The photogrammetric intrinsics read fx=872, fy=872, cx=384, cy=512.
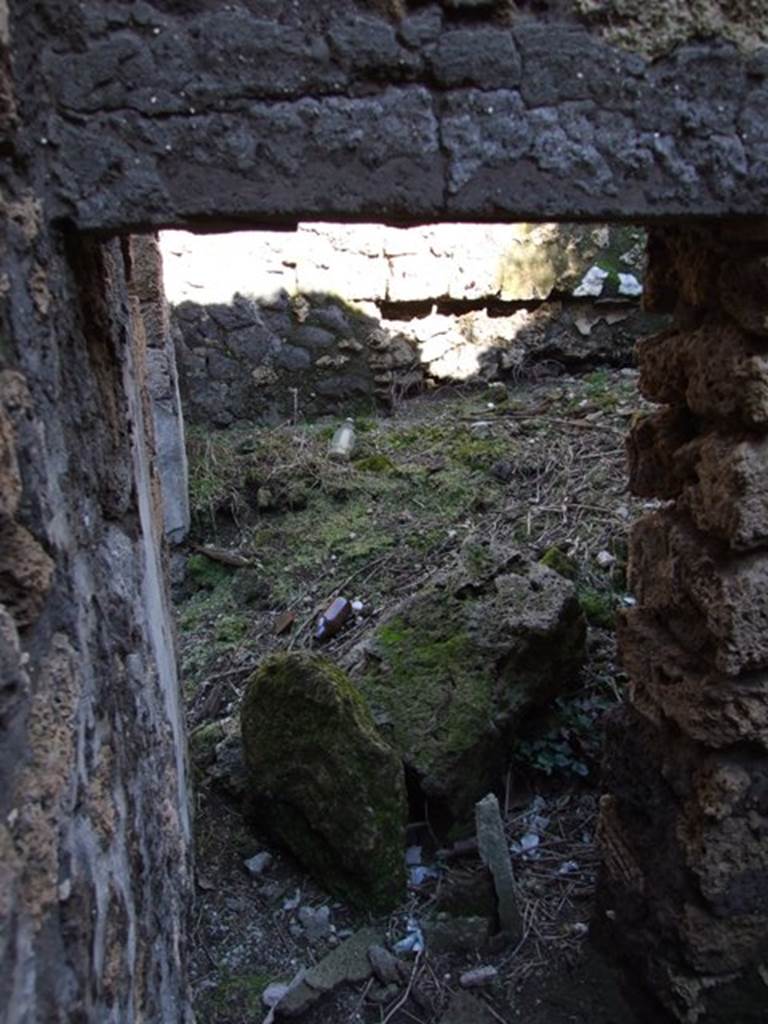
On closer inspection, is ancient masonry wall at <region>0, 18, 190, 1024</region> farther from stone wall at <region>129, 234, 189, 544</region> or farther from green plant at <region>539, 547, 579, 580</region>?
stone wall at <region>129, 234, 189, 544</region>

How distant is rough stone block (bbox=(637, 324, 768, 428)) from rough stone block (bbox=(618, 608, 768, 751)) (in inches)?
20.7

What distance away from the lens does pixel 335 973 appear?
238 centimetres

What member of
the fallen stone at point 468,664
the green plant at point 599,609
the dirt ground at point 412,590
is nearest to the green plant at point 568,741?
the dirt ground at point 412,590

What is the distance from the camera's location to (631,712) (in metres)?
2.21

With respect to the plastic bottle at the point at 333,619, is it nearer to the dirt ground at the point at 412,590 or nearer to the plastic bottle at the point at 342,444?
the dirt ground at the point at 412,590

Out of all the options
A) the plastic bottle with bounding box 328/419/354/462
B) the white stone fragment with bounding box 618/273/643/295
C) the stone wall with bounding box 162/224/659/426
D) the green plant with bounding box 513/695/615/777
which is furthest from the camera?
the white stone fragment with bounding box 618/273/643/295

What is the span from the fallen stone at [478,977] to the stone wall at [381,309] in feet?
12.0

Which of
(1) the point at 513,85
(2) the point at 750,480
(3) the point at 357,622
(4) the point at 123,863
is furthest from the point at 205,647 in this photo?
(1) the point at 513,85

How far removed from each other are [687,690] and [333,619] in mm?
2022

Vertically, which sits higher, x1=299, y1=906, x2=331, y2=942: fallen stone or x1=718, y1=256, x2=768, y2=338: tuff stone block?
x1=718, y1=256, x2=768, y2=338: tuff stone block

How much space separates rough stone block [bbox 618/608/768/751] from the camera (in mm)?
1782

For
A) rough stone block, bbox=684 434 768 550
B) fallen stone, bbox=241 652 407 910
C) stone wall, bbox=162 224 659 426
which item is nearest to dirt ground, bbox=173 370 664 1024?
fallen stone, bbox=241 652 407 910

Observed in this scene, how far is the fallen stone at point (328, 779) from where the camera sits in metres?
2.52

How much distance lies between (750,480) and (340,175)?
0.95m
